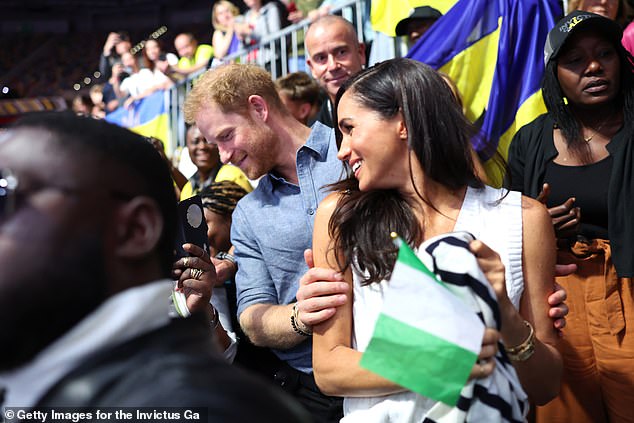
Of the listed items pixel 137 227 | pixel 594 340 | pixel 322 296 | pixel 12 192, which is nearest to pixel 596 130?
pixel 594 340

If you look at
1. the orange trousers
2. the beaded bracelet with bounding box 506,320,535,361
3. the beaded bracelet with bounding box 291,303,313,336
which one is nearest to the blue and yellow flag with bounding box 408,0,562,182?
the orange trousers

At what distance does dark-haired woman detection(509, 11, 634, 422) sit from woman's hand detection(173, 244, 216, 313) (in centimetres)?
108

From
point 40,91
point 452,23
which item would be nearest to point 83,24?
point 40,91

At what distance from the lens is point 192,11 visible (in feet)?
61.9

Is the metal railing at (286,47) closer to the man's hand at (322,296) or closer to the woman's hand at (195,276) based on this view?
the woman's hand at (195,276)

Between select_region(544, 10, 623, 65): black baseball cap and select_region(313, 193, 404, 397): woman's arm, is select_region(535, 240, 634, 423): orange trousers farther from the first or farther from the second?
select_region(313, 193, 404, 397): woman's arm

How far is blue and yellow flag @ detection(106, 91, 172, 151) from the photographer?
769 cm

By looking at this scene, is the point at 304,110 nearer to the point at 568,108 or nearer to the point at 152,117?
the point at 568,108

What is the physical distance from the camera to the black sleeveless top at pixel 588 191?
258 centimetres

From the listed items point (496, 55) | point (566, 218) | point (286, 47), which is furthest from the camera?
point (286, 47)

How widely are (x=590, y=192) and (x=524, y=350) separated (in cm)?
118

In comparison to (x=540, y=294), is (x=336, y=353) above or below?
A: below

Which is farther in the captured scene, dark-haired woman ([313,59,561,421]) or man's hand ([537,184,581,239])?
man's hand ([537,184,581,239])

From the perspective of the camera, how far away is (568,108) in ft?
9.09
